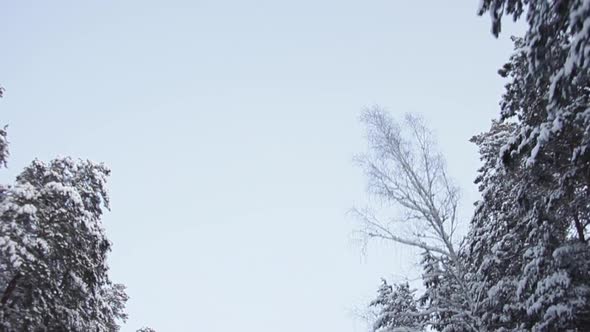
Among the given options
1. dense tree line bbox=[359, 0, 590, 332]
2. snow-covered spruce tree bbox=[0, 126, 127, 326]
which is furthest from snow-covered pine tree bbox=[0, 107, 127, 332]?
dense tree line bbox=[359, 0, 590, 332]

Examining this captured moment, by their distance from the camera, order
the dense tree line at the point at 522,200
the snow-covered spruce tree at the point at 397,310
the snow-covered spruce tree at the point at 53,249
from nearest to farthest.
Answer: the dense tree line at the point at 522,200 < the snow-covered spruce tree at the point at 53,249 < the snow-covered spruce tree at the point at 397,310

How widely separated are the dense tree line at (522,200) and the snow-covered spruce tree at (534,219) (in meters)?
0.03

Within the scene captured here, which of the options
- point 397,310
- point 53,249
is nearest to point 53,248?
point 53,249

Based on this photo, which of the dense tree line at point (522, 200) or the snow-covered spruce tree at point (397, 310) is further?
the snow-covered spruce tree at point (397, 310)

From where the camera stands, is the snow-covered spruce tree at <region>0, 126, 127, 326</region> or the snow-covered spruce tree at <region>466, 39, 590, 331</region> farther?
the snow-covered spruce tree at <region>0, 126, 127, 326</region>

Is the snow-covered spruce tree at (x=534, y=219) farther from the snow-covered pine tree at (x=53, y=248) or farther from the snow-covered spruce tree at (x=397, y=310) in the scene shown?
the snow-covered pine tree at (x=53, y=248)

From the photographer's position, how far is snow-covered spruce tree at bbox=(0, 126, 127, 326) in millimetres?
8672

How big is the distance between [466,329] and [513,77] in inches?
288

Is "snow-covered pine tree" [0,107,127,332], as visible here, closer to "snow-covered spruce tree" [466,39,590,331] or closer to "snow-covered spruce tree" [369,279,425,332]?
"snow-covered spruce tree" [369,279,425,332]

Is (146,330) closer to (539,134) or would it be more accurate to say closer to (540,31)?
(539,134)

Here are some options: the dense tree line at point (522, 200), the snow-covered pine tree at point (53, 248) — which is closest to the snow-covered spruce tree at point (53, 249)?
the snow-covered pine tree at point (53, 248)

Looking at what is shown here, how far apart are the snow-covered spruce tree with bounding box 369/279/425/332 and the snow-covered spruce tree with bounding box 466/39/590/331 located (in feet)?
7.56

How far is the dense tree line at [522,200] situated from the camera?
6102mm

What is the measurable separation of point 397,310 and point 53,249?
395 inches
